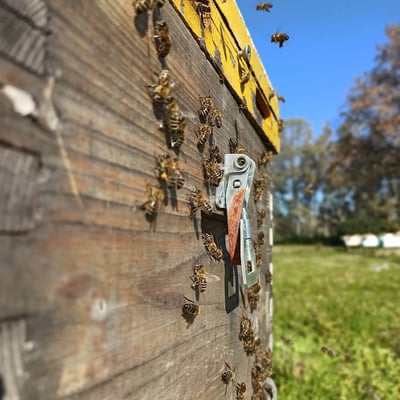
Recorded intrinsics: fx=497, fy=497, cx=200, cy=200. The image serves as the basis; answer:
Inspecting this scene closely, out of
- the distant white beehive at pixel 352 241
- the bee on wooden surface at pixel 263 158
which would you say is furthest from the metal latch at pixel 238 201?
the distant white beehive at pixel 352 241

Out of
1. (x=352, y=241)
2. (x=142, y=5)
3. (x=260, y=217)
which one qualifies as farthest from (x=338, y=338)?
(x=352, y=241)

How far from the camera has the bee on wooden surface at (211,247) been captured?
5.12 feet

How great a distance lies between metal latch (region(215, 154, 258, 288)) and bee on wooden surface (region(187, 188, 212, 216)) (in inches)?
6.2

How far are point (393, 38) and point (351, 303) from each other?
71.5ft

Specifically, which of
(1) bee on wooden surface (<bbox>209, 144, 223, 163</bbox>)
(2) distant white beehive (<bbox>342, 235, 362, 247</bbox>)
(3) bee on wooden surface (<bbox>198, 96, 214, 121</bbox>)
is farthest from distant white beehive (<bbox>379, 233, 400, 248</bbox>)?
(3) bee on wooden surface (<bbox>198, 96, 214, 121</bbox>)

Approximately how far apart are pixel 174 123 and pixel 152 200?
238mm

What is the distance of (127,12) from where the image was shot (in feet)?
3.43

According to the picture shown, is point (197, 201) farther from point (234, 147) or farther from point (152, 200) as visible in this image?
point (234, 147)

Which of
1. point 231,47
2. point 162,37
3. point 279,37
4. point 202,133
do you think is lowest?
point 202,133

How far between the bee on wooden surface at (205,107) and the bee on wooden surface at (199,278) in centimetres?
46

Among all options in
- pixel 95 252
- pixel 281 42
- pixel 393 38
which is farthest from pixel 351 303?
pixel 393 38

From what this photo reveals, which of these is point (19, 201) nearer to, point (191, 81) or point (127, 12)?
point (127, 12)

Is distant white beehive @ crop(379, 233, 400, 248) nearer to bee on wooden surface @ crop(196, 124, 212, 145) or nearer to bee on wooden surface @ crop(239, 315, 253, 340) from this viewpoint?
bee on wooden surface @ crop(239, 315, 253, 340)

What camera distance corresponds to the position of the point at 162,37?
1.18m
